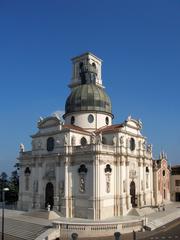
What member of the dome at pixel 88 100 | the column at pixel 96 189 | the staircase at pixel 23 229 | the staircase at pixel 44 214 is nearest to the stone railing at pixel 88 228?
the staircase at pixel 23 229

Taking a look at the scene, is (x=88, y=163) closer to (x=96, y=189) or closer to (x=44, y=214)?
(x=96, y=189)

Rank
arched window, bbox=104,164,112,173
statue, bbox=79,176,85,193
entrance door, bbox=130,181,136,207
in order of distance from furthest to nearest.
A: entrance door, bbox=130,181,136,207, arched window, bbox=104,164,112,173, statue, bbox=79,176,85,193

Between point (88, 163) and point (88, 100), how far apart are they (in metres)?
12.9

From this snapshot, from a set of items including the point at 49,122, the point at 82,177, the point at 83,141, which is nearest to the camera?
the point at 82,177

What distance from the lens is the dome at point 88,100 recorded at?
54594 millimetres

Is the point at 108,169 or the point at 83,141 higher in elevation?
the point at 83,141

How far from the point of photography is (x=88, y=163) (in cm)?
4600

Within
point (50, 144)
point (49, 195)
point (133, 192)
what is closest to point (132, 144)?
point (133, 192)

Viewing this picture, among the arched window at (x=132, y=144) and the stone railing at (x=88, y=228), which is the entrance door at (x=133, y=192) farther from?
the stone railing at (x=88, y=228)

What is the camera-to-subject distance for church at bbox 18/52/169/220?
45844 millimetres

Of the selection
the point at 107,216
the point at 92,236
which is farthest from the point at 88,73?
the point at 92,236

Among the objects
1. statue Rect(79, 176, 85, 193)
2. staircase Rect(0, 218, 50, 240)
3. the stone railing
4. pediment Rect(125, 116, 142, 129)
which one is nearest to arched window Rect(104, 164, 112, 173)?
statue Rect(79, 176, 85, 193)

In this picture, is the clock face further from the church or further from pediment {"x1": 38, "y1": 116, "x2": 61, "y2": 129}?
pediment {"x1": 38, "y1": 116, "x2": 61, "y2": 129}

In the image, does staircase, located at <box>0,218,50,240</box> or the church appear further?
the church
